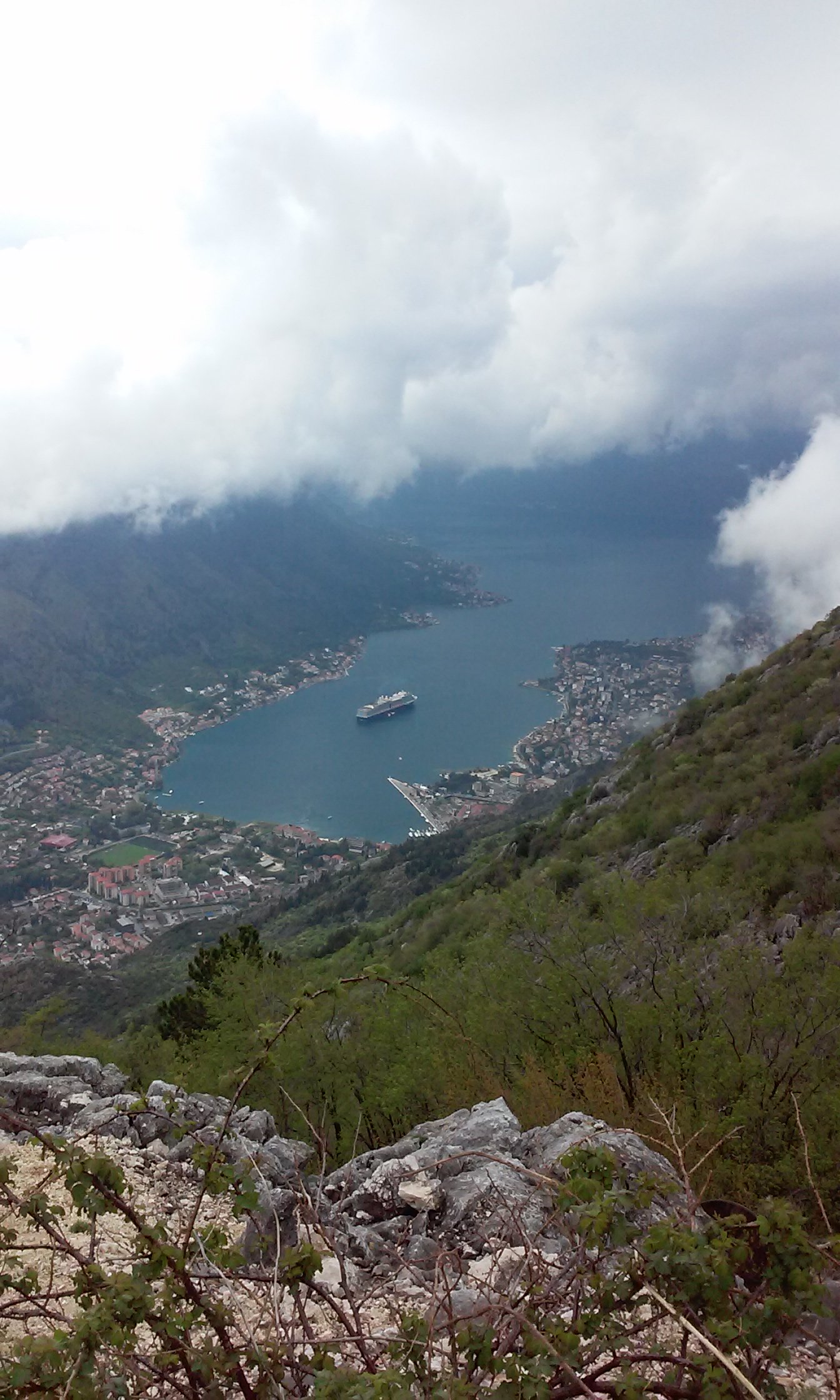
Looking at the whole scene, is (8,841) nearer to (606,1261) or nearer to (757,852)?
(757,852)

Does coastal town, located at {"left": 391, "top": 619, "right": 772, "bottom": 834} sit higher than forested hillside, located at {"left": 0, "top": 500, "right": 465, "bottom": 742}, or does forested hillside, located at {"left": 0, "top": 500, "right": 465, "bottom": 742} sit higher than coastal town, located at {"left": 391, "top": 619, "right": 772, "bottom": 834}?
forested hillside, located at {"left": 0, "top": 500, "right": 465, "bottom": 742}

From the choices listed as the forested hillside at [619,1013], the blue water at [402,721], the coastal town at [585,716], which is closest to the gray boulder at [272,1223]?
the forested hillside at [619,1013]

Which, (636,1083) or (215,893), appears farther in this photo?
(215,893)

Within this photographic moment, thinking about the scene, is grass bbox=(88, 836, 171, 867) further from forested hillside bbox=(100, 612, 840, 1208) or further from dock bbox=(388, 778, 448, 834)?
forested hillside bbox=(100, 612, 840, 1208)

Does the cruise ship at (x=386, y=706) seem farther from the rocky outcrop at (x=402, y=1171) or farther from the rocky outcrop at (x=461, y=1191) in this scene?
the rocky outcrop at (x=461, y=1191)

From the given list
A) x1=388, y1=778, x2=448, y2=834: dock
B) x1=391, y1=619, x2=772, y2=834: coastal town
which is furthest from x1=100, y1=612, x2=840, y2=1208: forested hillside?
x1=391, y1=619, x2=772, y2=834: coastal town

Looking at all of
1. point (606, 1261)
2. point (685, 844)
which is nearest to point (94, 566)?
point (685, 844)

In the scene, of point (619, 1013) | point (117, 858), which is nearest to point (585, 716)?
point (117, 858)
